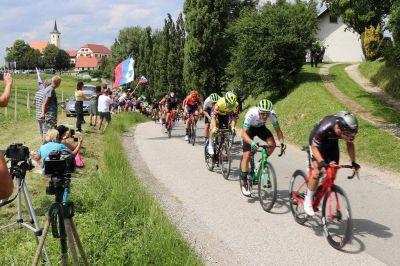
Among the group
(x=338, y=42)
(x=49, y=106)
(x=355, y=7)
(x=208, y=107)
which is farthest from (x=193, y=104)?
(x=338, y=42)

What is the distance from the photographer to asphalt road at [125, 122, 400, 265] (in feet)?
18.6

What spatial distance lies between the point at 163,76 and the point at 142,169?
37422 millimetres

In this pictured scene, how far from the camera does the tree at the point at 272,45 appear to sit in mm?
21500

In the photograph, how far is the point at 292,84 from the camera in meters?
23.4

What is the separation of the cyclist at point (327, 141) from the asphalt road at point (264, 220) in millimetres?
740

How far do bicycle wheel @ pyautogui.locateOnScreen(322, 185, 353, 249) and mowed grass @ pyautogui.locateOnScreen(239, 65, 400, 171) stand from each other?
529cm

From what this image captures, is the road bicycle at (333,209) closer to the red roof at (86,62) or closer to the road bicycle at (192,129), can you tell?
the road bicycle at (192,129)

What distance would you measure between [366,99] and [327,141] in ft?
46.2

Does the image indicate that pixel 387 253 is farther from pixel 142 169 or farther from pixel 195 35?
pixel 195 35

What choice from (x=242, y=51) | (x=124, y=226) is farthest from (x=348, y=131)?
(x=242, y=51)

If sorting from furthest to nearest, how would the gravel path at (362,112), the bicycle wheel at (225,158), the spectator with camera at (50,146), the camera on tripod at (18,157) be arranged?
1. the gravel path at (362,112)
2. the bicycle wheel at (225,158)
3. the spectator with camera at (50,146)
4. the camera on tripod at (18,157)

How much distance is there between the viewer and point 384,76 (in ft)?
75.0

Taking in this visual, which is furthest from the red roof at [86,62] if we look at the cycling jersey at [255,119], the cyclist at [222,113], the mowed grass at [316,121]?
the cycling jersey at [255,119]

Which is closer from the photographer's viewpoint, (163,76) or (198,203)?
(198,203)
